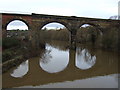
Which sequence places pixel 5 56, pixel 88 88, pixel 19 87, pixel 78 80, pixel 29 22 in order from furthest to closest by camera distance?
pixel 29 22 → pixel 5 56 → pixel 78 80 → pixel 19 87 → pixel 88 88

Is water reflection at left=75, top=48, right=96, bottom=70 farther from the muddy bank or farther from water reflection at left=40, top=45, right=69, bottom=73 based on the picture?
the muddy bank

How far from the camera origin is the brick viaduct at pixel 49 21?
1981 centimetres

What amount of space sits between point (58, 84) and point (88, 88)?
1.79 meters

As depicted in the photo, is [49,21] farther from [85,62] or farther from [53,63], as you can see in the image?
[85,62]

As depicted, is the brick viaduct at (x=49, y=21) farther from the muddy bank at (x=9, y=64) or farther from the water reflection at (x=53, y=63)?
the muddy bank at (x=9, y=64)

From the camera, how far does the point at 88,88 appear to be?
8070 mm

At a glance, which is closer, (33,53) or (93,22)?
(33,53)

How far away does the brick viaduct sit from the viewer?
1981 centimetres

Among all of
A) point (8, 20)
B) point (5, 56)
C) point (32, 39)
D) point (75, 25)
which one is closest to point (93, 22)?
point (75, 25)

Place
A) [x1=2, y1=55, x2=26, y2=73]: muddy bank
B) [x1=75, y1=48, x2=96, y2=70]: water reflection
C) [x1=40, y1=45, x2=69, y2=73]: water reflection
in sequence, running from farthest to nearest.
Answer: [x1=75, y1=48, x2=96, y2=70]: water reflection < [x1=40, y1=45, x2=69, y2=73]: water reflection < [x1=2, y1=55, x2=26, y2=73]: muddy bank

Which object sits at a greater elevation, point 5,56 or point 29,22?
point 29,22

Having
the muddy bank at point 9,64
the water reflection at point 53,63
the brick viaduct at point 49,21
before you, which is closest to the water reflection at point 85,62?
the water reflection at point 53,63

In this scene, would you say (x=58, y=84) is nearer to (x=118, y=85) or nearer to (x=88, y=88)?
(x=88, y=88)

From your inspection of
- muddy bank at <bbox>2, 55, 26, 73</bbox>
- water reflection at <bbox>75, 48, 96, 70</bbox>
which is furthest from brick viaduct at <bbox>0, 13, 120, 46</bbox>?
water reflection at <bbox>75, 48, 96, 70</bbox>
